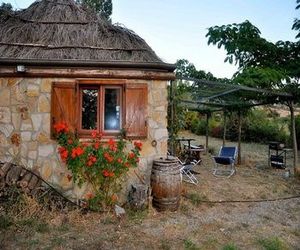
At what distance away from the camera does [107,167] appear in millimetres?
6172

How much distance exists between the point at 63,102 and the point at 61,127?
1.66 feet

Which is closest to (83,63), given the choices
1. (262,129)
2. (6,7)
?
(6,7)

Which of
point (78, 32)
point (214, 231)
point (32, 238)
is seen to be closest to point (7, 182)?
point (32, 238)

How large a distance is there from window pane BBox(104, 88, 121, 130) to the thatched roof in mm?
690

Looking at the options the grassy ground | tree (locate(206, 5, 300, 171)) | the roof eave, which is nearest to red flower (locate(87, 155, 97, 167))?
the grassy ground

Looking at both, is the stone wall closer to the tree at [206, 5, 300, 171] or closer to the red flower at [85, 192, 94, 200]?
the red flower at [85, 192, 94, 200]

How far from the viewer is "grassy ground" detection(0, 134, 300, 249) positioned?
4807 millimetres

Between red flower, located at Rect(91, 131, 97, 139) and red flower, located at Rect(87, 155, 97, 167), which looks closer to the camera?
red flower, located at Rect(87, 155, 97, 167)

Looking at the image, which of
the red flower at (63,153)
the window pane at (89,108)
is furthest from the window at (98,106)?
the red flower at (63,153)

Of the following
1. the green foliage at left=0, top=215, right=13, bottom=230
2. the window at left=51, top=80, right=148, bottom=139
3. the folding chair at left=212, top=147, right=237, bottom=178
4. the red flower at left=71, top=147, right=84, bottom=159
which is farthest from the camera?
the folding chair at left=212, top=147, right=237, bottom=178

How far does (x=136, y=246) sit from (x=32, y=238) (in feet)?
5.22

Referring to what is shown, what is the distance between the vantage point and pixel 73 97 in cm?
630

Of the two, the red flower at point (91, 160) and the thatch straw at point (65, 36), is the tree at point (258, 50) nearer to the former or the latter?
the thatch straw at point (65, 36)

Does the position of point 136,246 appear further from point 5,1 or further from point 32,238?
point 5,1
